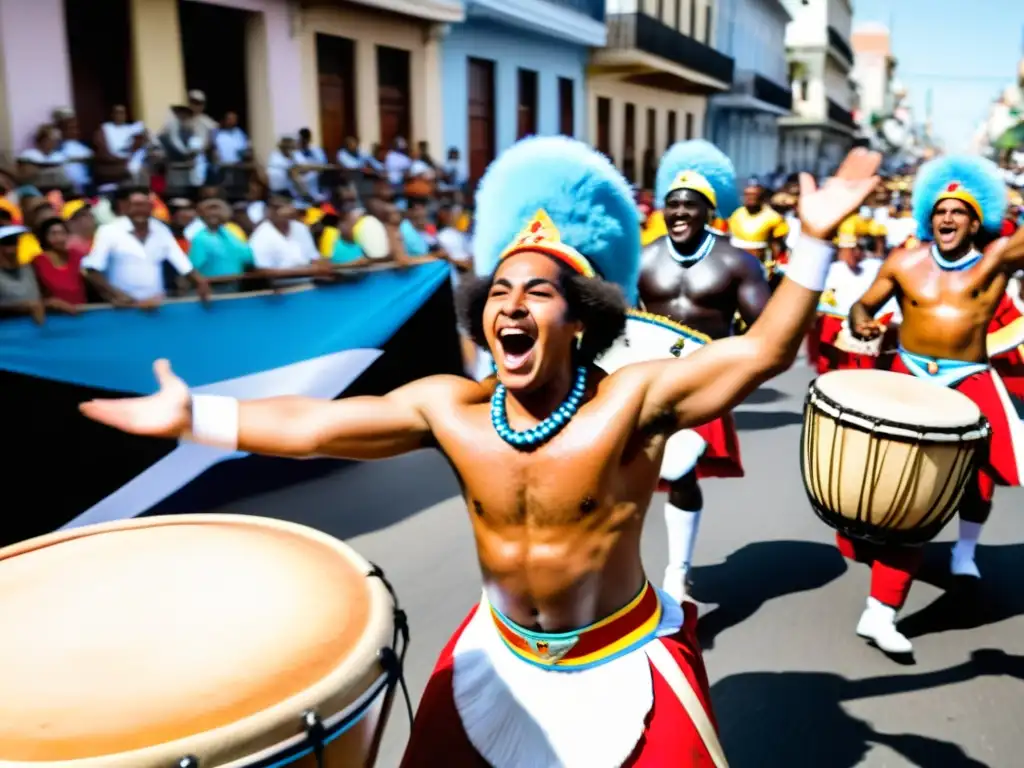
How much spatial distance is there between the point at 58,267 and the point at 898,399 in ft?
14.2

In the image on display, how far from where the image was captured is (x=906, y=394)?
3725 millimetres

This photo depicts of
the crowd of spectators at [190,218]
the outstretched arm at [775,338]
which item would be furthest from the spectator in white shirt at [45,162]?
the outstretched arm at [775,338]

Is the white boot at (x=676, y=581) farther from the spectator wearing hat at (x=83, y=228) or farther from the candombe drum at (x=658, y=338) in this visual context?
the spectator wearing hat at (x=83, y=228)

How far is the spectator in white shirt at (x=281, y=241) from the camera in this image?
24.3ft

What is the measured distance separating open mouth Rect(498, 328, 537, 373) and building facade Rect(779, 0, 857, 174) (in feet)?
171

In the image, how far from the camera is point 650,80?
2633 centimetres

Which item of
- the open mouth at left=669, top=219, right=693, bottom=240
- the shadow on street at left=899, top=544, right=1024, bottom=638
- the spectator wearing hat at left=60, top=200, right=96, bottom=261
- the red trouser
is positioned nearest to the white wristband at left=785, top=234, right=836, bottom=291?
the red trouser

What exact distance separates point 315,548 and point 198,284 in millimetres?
4016

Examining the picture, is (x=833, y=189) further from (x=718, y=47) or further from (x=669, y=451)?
(x=718, y=47)

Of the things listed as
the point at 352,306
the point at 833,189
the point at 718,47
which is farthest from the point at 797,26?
the point at 833,189

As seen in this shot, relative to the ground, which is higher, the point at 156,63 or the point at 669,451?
the point at 156,63

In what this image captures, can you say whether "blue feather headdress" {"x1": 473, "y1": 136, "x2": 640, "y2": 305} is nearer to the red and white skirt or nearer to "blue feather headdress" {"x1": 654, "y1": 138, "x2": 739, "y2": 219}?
the red and white skirt

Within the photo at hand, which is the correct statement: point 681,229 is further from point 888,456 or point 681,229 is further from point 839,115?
point 839,115

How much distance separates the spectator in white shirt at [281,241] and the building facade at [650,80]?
1528 cm
